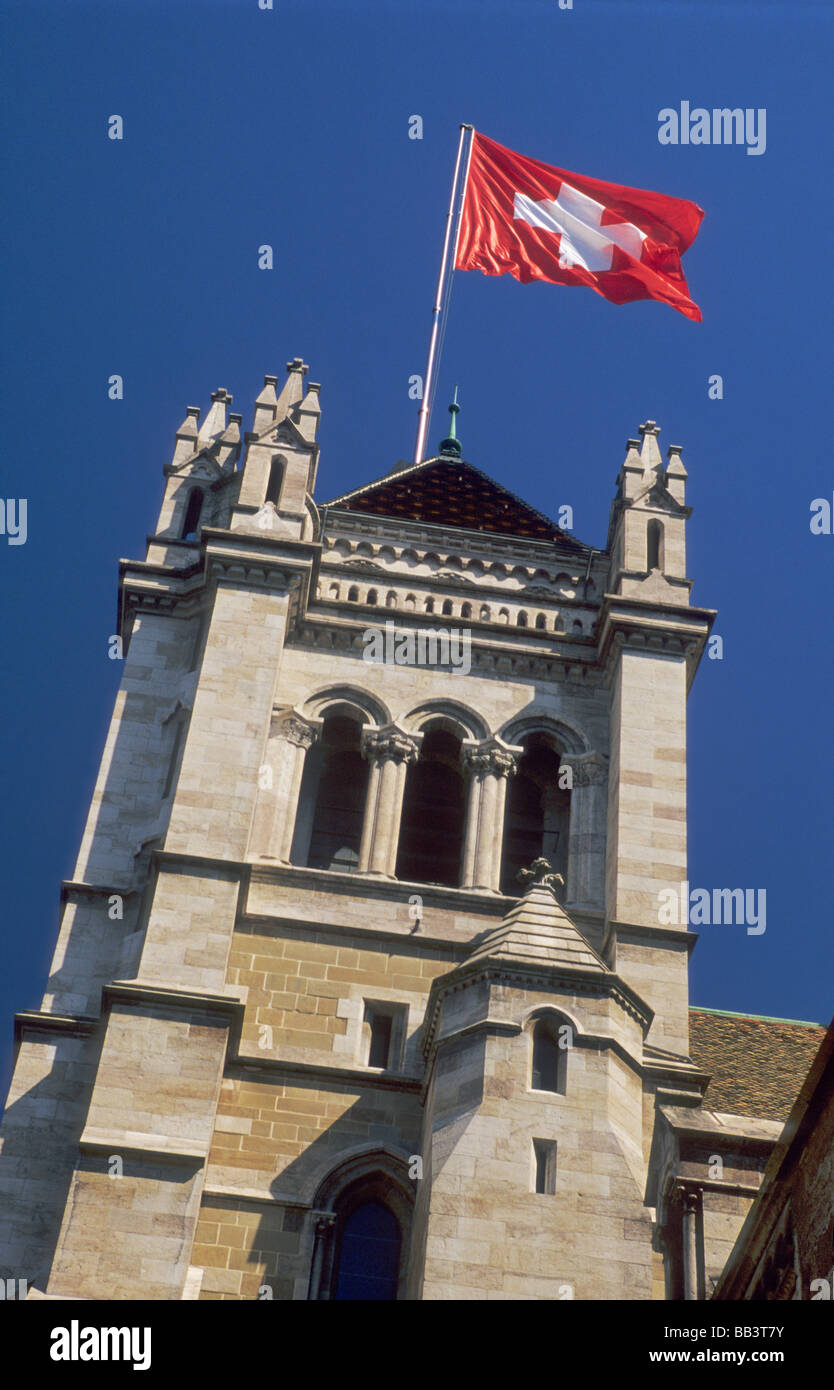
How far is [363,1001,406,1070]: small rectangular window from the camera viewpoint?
27.5 m

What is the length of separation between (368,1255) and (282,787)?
A: 8141mm

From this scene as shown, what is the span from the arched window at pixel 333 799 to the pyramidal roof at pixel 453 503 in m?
5.67

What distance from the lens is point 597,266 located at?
128 ft

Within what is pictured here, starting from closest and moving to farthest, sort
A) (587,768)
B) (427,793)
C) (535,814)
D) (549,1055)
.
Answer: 1. (549,1055)
2. (587,768)
3. (535,814)
4. (427,793)

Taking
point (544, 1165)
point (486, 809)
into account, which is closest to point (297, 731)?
point (486, 809)

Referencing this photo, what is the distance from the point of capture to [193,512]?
36.2 meters

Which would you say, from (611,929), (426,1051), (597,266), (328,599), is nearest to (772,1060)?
(611,929)

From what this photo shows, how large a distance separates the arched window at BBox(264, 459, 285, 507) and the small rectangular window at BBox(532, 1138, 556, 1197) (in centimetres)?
1482

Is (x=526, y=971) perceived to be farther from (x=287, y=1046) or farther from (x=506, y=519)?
(x=506, y=519)

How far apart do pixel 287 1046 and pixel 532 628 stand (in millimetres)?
10234

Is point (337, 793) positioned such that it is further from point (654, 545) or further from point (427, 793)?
point (654, 545)

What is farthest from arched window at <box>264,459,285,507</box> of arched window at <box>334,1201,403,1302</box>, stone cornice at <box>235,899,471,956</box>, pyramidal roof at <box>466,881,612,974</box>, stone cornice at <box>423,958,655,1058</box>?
arched window at <box>334,1201,403,1302</box>

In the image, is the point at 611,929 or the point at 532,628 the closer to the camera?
the point at 611,929

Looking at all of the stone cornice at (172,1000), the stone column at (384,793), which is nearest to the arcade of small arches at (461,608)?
the stone column at (384,793)
